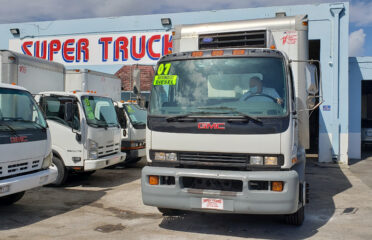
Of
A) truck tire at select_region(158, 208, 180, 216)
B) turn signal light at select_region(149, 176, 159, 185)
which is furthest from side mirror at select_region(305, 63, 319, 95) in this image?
truck tire at select_region(158, 208, 180, 216)

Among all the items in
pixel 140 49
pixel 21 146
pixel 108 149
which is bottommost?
pixel 108 149

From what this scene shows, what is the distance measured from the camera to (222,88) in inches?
214

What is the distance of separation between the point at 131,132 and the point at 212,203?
6712 mm

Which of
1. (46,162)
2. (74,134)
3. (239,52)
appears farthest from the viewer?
(74,134)

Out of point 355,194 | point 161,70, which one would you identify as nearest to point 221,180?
point 161,70

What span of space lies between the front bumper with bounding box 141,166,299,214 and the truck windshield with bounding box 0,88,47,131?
2.56m

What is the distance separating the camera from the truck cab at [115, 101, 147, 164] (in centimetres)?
1138

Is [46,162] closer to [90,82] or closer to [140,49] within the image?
[90,82]

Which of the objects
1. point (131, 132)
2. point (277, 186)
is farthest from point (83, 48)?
point (277, 186)

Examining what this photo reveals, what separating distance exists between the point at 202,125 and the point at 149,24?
11.8 meters

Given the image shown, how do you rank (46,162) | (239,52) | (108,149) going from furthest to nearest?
(108,149)
(46,162)
(239,52)

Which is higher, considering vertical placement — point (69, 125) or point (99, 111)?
point (99, 111)

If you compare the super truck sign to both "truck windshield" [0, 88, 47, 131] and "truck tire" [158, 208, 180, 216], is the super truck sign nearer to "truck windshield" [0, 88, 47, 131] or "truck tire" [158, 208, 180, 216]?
"truck windshield" [0, 88, 47, 131]

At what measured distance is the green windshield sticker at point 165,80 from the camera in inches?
223
